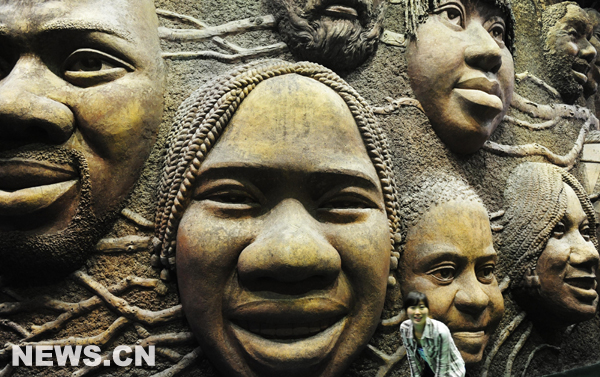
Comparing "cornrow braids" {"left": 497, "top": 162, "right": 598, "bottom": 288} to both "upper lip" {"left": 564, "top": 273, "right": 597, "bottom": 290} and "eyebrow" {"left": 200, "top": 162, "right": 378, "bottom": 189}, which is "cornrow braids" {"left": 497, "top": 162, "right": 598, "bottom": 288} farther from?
"eyebrow" {"left": 200, "top": 162, "right": 378, "bottom": 189}

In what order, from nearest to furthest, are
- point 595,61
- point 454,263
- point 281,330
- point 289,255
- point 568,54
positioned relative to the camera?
point 289,255 → point 281,330 → point 454,263 → point 568,54 → point 595,61

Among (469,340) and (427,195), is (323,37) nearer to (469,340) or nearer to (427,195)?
(427,195)

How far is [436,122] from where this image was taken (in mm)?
2391

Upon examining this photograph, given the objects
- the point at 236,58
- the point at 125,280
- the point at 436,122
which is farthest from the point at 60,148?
the point at 436,122

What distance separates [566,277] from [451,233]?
2.99 ft

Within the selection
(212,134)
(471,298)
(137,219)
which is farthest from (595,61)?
(137,219)

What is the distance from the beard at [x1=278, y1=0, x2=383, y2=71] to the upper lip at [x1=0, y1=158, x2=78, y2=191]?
1228 mm

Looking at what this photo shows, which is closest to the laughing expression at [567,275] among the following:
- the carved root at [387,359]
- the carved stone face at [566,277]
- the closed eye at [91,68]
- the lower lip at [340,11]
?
the carved stone face at [566,277]

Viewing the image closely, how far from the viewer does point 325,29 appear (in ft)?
7.06

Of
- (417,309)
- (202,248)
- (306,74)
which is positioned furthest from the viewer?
(306,74)

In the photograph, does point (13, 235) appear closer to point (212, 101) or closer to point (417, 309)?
point (212, 101)

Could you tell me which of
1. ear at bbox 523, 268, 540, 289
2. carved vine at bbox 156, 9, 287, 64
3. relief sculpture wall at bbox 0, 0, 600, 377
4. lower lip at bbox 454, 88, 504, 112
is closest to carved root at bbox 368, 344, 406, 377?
relief sculpture wall at bbox 0, 0, 600, 377

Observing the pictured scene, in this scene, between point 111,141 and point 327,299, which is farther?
point 111,141

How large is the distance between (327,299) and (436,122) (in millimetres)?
1224
